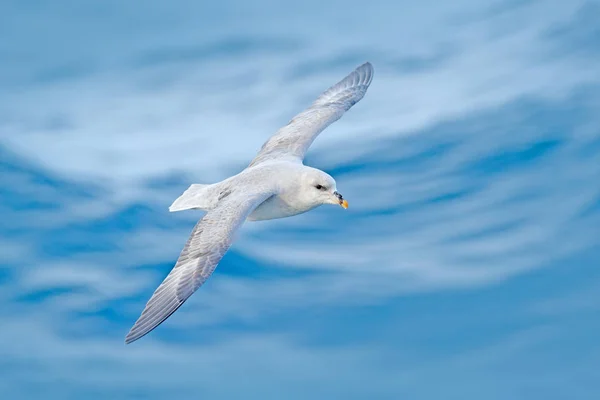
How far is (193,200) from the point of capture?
1188 cm

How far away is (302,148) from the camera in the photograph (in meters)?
12.9

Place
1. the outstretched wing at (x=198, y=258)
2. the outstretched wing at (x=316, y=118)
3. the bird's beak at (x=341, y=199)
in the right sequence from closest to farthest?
the outstretched wing at (x=198, y=258) < the bird's beak at (x=341, y=199) < the outstretched wing at (x=316, y=118)

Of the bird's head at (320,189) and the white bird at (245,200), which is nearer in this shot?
the white bird at (245,200)

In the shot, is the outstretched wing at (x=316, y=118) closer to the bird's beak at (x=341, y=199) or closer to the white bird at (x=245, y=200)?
the white bird at (x=245, y=200)

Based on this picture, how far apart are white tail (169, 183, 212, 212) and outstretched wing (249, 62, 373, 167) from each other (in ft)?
3.20

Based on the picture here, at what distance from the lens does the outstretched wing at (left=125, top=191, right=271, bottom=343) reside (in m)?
10.0

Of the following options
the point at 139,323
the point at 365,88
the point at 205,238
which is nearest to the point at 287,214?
the point at 205,238

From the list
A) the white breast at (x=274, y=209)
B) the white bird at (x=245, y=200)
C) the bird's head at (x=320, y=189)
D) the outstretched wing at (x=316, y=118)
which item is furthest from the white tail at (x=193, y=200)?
the bird's head at (x=320, y=189)

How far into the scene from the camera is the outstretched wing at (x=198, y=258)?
1005cm

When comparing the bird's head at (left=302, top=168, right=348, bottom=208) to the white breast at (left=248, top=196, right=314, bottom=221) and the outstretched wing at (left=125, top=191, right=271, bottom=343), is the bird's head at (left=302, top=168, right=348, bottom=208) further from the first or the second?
the outstretched wing at (left=125, top=191, right=271, bottom=343)

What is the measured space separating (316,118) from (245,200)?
2927mm

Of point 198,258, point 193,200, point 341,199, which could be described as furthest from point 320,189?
point 198,258

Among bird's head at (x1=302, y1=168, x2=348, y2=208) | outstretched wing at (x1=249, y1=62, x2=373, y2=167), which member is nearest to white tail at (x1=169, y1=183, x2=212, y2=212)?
outstretched wing at (x1=249, y1=62, x2=373, y2=167)

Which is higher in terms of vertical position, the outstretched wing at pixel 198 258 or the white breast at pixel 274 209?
the white breast at pixel 274 209
